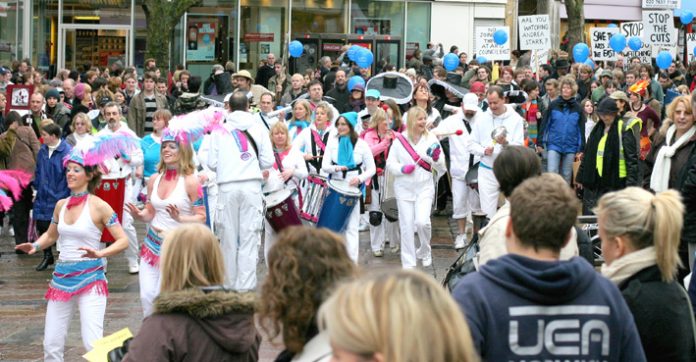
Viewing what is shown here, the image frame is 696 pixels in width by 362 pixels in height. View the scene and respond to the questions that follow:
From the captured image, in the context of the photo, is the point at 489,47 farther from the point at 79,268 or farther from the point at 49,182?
the point at 79,268

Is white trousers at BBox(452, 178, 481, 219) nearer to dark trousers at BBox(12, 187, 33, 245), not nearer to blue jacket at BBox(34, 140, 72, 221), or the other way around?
blue jacket at BBox(34, 140, 72, 221)

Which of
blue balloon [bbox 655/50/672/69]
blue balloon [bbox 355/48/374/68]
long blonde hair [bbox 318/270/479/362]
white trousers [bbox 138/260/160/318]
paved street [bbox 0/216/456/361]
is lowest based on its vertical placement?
paved street [bbox 0/216/456/361]

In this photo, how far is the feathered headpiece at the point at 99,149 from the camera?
8.37 metres

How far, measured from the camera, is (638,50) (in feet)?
87.0

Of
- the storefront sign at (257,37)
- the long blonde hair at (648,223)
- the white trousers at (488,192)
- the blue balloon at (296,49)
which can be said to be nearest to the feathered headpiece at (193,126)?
the white trousers at (488,192)

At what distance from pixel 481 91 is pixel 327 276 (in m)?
12.6

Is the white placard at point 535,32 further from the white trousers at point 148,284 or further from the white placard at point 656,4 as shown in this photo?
the white placard at point 656,4

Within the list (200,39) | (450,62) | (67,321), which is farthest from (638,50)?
(67,321)

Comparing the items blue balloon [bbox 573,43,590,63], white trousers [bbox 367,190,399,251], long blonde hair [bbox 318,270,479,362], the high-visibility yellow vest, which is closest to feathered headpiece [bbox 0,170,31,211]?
white trousers [bbox 367,190,399,251]

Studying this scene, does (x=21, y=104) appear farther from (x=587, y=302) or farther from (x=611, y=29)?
(x=611, y=29)

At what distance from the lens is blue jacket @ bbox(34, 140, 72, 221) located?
41.5 ft

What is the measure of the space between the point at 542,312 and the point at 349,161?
26.7 ft

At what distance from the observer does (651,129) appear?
599 inches

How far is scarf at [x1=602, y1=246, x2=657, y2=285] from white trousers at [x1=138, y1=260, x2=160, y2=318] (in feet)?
15.6
